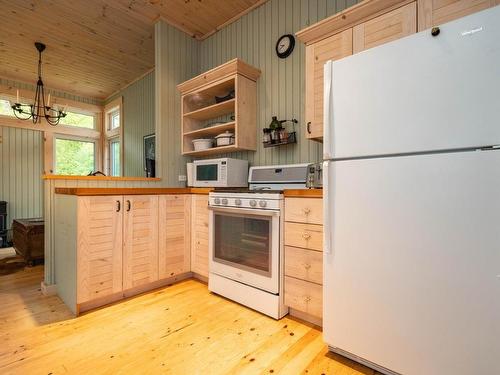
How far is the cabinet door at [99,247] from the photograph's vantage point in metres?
1.92

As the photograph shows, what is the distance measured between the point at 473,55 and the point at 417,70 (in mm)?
185

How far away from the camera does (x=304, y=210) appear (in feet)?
5.66

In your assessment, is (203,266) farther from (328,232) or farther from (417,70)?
(417,70)

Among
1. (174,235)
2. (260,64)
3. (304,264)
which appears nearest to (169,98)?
(260,64)

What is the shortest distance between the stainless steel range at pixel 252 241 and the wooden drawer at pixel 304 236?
0.20ft

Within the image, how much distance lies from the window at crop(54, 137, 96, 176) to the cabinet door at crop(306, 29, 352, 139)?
535 cm

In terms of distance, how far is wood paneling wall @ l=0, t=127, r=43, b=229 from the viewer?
4.56 meters

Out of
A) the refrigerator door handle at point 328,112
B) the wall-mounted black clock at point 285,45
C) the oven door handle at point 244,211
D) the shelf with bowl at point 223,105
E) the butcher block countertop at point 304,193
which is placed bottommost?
the oven door handle at point 244,211

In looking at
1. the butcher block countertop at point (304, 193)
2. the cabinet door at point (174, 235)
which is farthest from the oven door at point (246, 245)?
the cabinet door at point (174, 235)

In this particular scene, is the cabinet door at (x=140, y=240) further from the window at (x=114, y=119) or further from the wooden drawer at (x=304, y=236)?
the window at (x=114, y=119)

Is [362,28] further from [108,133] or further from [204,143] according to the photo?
[108,133]

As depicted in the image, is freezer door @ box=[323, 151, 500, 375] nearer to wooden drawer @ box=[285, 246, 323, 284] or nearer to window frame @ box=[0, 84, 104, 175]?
wooden drawer @ box=[285, 246, 323, 284]

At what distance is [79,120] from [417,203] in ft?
21.3

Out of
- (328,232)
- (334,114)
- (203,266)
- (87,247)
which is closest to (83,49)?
(87,247)
